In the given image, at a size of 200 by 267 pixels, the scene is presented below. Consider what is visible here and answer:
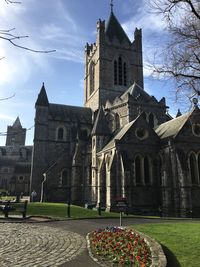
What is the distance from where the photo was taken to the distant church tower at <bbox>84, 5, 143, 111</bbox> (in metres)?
46.4

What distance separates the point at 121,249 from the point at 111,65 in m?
43.0

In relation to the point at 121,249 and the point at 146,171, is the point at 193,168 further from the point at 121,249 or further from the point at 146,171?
the point at 121,249

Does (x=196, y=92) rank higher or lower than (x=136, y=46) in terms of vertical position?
lower

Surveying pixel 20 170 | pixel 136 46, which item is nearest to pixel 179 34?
pixel 136 46

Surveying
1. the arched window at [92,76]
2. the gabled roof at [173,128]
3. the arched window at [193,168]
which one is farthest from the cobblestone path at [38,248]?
the arched window at [92,76]

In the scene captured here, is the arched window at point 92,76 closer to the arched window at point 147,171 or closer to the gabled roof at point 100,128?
the gabled roof at point 100,128

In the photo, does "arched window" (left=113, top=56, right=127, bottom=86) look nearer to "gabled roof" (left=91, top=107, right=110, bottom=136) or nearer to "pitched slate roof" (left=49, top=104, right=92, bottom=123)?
"pitched slate roof" (left=49, top=104, right=92, bottom=123)

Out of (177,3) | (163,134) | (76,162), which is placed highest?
(177,3)

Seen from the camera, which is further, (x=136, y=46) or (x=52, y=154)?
(x=136, y=46)

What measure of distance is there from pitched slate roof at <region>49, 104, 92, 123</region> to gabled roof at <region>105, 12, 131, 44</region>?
15070 mm

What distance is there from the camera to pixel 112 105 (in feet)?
129

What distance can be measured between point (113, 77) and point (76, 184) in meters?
21.3

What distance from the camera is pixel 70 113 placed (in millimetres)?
46625

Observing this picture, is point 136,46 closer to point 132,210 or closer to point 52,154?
point 52,154
